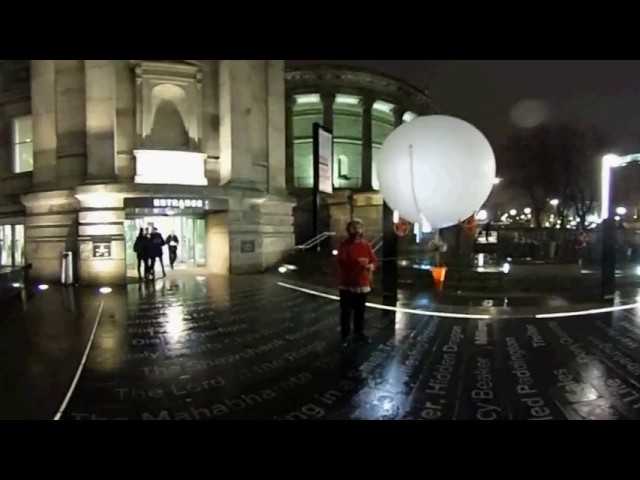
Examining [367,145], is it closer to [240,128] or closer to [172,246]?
[240,128]

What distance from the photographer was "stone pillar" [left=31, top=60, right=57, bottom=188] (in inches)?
725

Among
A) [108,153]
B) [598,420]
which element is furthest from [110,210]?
[598,420]

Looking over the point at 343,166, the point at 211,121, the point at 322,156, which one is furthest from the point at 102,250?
the point at 343,166

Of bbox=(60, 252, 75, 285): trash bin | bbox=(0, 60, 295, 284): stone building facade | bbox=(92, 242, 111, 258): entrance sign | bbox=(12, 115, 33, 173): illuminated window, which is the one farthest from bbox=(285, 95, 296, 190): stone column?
bbox=(60, 252, 75, 285): trash bin

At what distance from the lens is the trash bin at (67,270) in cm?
1681

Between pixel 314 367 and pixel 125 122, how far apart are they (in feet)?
51.9

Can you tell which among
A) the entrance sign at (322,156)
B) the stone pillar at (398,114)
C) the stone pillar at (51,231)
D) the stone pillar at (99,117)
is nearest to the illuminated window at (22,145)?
the stone pillar at (51,231)

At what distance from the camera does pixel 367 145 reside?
4731cm

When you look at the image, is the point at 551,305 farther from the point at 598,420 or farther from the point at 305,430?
the point at 305,430

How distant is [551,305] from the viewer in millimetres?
11383

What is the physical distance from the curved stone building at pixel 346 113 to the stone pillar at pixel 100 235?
21207mm

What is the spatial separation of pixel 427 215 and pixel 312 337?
340cm

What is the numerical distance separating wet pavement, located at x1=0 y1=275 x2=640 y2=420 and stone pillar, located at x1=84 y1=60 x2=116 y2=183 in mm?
8195

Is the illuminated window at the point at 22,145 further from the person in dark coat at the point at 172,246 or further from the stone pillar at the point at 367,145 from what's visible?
the stone pillar at the point at 367,145
